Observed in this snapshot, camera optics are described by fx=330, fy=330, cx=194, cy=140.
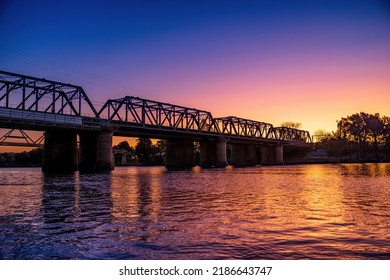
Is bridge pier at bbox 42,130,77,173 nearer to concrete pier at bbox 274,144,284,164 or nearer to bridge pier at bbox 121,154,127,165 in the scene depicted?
concrete pier at bbox 274,144,284,164

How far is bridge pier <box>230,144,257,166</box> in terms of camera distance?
138 meters

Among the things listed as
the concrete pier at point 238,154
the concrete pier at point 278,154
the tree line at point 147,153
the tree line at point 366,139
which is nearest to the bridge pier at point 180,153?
the concrete pier at point 238,154

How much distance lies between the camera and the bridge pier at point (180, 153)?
101812 millimetres

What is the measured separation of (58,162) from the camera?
206ft

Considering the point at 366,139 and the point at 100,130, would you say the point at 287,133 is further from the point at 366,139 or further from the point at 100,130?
the point at 100,130

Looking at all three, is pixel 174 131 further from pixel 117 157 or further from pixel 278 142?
pixel 117 157

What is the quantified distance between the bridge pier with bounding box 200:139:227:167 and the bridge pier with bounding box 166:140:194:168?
31.8 ft

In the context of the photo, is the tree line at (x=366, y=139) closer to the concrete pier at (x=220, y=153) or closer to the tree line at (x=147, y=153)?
the concrete pier at (x=220, y=153)

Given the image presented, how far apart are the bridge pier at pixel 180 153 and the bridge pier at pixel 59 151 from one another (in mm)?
41644

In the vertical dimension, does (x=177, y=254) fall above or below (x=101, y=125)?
below

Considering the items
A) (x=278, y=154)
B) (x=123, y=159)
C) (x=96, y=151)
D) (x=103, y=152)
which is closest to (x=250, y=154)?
(x=278, y=154)
